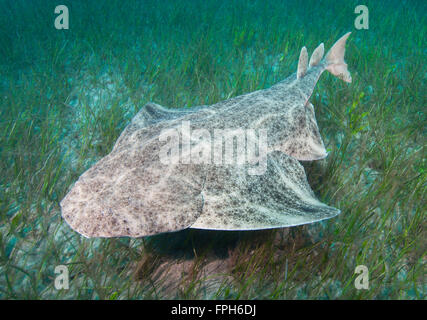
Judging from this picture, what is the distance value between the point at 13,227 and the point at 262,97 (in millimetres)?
3966

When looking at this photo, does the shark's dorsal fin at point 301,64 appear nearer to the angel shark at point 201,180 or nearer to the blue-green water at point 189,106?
the blue-green water at point 189,106

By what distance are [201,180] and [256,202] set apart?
2.02ft

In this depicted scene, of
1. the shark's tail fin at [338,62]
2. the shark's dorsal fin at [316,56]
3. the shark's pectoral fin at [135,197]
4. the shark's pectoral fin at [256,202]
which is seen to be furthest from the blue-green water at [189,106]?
the shark's pectoral fin at [135,197]

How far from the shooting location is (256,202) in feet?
8.66

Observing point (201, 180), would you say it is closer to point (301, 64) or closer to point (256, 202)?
point (256, 202)

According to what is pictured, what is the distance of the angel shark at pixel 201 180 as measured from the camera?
7.70 ft

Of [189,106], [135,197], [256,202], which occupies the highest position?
[189,106]

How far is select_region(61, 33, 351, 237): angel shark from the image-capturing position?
235cm

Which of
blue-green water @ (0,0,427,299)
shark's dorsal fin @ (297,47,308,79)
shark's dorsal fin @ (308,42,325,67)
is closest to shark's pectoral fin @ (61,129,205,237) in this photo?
blue-green water @ (0,0,427,299)

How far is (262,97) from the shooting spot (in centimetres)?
390

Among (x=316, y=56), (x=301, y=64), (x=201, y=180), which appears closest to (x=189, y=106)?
(x=301, y=64)

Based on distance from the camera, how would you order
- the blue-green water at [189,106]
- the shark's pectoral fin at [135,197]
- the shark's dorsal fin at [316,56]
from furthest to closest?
the shark's dorsal fin at [316,56] < the blue-green water at [189,106] < the shark's pectoral fin at [135,197]

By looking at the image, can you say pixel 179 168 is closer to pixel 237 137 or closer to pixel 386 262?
pixel 237 137

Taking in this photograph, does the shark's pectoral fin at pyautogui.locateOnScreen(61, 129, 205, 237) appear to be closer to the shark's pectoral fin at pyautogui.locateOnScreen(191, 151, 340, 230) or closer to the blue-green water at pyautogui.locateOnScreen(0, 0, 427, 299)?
the shark's pectoral fin at pyautogui.locateOnScreen(191, 151, 340, 230)
